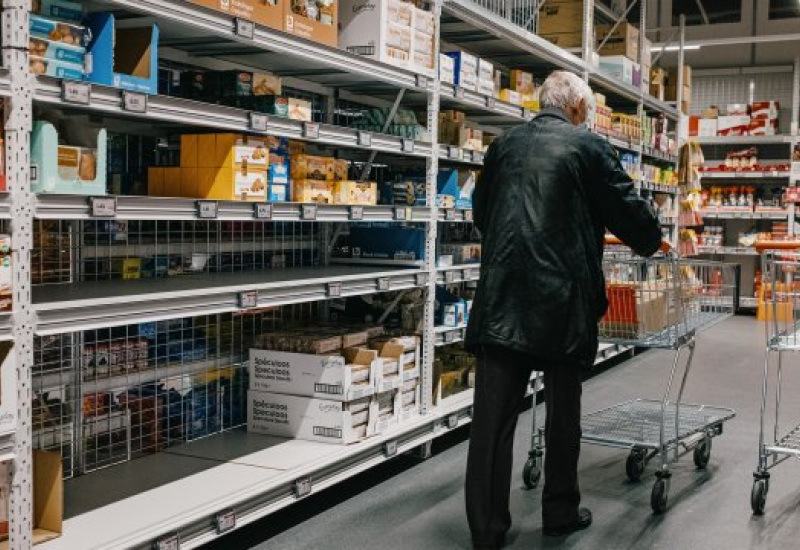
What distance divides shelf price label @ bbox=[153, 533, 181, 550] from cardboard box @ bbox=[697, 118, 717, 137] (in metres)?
11.3

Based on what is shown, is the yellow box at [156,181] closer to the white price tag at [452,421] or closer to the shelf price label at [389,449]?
the shelf price label at [389,449]

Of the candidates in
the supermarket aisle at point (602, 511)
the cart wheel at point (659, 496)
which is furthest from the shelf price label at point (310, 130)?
the cart wheel at point (659, 496)

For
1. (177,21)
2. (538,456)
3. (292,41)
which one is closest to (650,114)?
(538,456)

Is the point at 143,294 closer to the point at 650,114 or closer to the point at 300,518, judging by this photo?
the point at 300,518

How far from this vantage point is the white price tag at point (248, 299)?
340 centimetres

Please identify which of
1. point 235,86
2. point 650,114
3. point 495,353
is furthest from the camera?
point 650,114

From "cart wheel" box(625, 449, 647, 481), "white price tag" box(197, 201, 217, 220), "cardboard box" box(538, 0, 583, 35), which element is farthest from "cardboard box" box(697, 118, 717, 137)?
"white price tag" box(197, 201, 217, 220)

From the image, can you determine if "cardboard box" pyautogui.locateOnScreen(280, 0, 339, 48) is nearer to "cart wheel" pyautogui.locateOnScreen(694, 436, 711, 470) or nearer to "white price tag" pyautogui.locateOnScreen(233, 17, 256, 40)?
"white price tag" pyautogui.locateOnScreen(233, 17, 256, 40)

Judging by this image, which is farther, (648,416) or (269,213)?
(648,416)

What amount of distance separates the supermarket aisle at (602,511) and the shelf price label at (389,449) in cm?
17

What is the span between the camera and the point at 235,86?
3.76m

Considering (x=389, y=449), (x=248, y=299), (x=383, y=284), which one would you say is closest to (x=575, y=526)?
(x=389, y=449)

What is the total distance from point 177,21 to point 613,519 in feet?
8.82

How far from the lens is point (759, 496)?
13.2 feet
